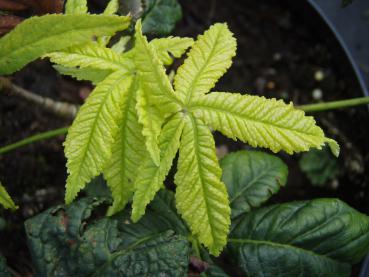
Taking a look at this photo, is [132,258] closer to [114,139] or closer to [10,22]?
[114,139]

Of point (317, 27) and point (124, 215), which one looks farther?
point (317, 27)

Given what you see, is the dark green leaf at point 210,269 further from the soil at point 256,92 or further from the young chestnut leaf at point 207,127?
the soil at point 256,92

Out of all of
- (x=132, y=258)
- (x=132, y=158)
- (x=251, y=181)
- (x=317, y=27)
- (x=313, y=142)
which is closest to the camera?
(x=313, y=142)

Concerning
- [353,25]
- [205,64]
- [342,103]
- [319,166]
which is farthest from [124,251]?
[353,25]

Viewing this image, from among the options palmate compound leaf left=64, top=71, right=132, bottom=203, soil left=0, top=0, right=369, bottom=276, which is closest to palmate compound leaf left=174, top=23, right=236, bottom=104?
palmate compound leaf left=64, top=71, right=132, bottom=203

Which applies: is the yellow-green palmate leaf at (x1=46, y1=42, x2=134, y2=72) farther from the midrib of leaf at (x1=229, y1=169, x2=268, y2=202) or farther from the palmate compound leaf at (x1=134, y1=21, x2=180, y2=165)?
the midrib of leaf at (x1=229, y1=169, x2=268, y2=202)

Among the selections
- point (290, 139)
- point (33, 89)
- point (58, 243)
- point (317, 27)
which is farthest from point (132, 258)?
point (317, 27)

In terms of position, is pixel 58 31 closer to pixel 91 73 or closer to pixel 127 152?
pixel 91 73
